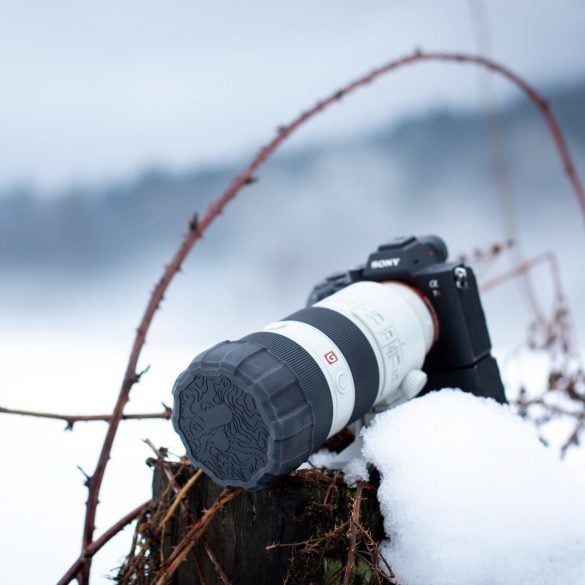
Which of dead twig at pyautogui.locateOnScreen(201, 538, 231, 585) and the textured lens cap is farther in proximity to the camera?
dead twig at pyautogui.locateOnScreen(201, 538, 231, 585)

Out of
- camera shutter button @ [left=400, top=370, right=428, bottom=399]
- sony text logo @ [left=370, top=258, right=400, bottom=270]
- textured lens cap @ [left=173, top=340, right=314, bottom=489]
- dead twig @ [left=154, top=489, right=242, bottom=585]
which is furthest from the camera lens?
sony text logo @ [left=370, top=258, right=400, bottom=270]

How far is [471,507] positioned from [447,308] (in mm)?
324

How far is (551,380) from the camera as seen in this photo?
147 centimetres

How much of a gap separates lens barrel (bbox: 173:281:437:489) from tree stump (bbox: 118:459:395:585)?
0.24 ft

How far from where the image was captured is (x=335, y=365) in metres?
0.81

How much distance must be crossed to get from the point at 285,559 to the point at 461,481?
0.21m

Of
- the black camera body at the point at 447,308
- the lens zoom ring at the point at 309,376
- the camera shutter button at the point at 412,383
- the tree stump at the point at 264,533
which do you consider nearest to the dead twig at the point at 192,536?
the tree stump at the point at 264,533

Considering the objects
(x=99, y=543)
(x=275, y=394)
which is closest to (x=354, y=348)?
(x=275, y=394)

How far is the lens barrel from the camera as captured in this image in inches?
28.5

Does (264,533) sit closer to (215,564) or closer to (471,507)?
(215,564)

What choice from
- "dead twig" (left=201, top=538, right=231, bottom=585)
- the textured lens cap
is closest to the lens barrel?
the textured lens cap

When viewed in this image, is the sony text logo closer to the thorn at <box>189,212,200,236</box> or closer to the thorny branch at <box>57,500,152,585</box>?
the thorn at <box>189,212,200,236</box>

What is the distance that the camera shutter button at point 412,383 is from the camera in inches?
38.0

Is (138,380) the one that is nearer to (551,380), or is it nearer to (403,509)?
(403,509)
